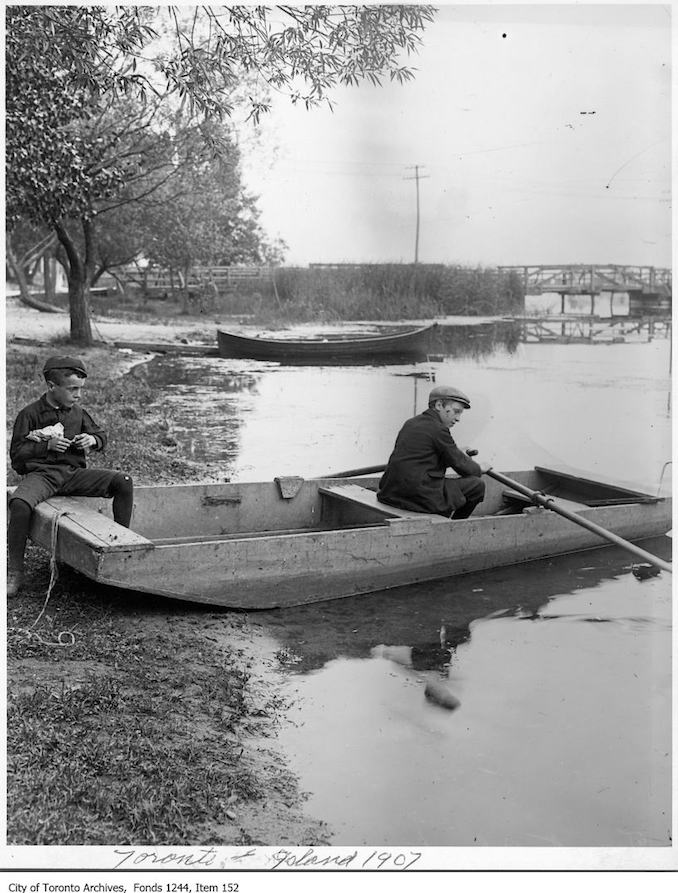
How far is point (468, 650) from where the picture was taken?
589 centimetres

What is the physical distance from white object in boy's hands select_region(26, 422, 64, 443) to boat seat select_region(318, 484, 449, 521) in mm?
2190

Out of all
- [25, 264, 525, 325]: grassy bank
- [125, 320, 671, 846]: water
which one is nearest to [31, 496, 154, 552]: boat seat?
[125, 320, 671, 846]: water

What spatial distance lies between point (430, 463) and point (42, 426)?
2.69 m

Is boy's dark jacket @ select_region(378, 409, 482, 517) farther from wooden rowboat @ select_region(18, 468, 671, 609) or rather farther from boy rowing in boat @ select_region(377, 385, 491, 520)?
wooden rowboat @ select_region(18, 468, 671, 609)

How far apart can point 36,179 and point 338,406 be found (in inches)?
216

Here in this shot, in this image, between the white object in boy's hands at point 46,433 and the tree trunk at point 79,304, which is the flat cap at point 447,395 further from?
the tree trunk at point 79,304

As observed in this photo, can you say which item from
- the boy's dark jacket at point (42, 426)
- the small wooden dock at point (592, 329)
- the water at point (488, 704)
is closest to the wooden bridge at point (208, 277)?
the small wooden dock at point (592, 329)

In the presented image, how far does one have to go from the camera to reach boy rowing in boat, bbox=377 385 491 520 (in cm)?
698

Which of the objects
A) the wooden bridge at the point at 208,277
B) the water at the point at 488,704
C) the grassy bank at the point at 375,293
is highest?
the wooden bridge at the point at 208,277

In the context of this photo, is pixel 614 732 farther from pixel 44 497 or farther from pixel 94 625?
pixel 44 497

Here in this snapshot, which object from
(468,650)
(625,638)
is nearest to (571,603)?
(625,638)

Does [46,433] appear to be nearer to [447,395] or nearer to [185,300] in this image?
[447,395]

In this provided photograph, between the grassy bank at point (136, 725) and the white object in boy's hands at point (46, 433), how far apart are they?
0.88m

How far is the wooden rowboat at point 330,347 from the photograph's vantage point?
66.0 ft
